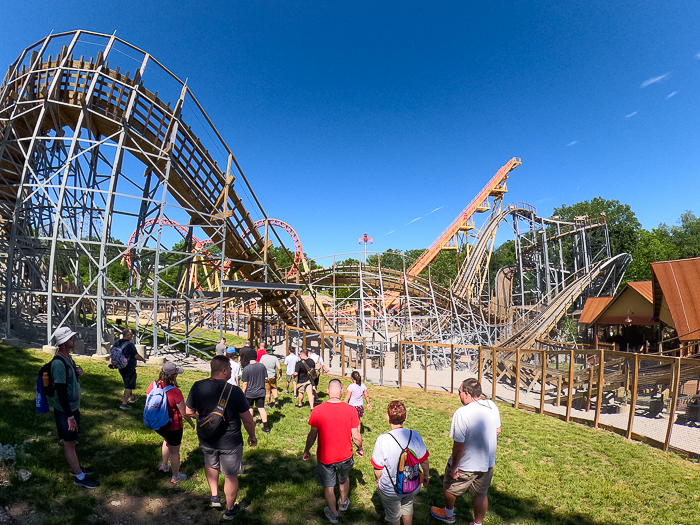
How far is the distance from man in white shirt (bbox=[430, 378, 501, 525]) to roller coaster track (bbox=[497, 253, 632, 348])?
1531cm

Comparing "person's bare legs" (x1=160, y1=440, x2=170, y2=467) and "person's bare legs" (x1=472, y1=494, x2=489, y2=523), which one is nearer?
"person's bare legs" (x1=472, y1=494, x2=489, y2=523)

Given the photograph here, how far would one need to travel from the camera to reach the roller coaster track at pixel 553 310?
18047mm

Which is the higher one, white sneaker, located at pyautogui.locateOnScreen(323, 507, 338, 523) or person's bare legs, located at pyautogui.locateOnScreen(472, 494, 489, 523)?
person's bare legs, located at pyautogui.locateOnScreen(472, 494, 489, 523)

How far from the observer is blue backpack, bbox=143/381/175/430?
151 inches

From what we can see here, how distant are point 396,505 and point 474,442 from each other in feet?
3.22

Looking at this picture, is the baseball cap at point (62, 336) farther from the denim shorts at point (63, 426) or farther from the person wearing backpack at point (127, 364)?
the person wearing backpack at point (127, 364)

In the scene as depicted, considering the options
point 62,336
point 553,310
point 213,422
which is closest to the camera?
point 213,422

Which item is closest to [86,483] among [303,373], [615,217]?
[303,373]

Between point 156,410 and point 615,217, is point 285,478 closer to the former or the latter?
point 156,410

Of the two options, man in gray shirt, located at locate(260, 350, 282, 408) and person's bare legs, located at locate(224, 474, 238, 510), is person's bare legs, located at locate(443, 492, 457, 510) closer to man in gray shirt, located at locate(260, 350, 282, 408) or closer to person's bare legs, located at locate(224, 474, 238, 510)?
person's bare legs, located at locate(224, 474, 238, 510)

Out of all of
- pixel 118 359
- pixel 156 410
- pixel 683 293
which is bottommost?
pixel 156 410

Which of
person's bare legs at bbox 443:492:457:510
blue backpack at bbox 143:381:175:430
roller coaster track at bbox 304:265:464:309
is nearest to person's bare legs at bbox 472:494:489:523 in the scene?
person's bare legs at bbox 443:492:457:510

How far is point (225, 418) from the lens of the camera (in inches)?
139

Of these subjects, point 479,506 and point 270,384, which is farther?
point 270,384
